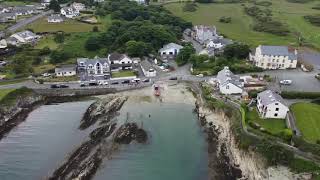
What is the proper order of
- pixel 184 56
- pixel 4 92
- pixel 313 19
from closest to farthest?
pixel 4 92, pixel 184 56, pixel 313 19

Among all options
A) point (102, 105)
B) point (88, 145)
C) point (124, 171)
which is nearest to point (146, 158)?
point (124, 171)

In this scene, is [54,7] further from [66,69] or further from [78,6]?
[66,69]

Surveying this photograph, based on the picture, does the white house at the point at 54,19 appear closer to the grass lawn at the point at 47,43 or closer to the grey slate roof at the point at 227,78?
the grass lawn at the point at 47,43

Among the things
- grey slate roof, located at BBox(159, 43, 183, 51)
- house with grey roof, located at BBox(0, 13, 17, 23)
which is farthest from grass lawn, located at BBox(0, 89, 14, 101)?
house with grey roof, located at BBox(0, 13, 17, 23)

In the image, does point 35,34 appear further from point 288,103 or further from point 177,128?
point 288,103

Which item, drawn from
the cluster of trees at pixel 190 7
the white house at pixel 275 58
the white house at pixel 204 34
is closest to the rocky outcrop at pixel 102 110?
the white house at pixel 275 58

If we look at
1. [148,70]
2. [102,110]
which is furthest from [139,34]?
[102,110]
